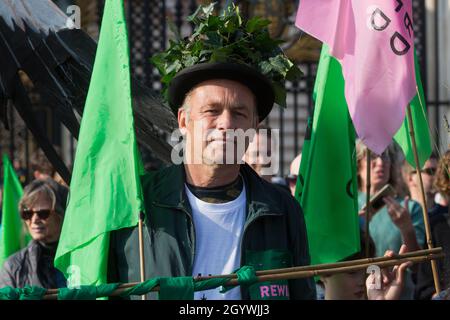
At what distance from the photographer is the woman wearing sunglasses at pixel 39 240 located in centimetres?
586

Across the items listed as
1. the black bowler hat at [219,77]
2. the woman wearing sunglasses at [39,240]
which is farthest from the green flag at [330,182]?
the woman wearing sunglasses at [39,240]

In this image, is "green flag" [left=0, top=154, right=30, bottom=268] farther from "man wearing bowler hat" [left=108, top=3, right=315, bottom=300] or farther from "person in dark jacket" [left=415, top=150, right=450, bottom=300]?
"man wearing bowler hat" [left=108, top=3, right=315, bottom=300]

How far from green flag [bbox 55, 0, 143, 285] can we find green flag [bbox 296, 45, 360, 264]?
3.57ft

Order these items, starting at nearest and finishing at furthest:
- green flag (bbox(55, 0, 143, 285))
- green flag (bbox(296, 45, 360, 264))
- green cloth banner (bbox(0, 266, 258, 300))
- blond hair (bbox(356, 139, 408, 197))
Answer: green cloth banner (bbox(0, 266, 258, 300)) → green flag (bbox(55, 0, 143, 285)) → green flag (bbox(296, 45, 360, 264)) → blond hair (bbox(356, 139, 408, 197))

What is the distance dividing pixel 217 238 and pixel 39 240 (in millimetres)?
2035

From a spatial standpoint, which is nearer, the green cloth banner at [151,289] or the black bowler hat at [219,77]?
the green cloth banner at [151,289]

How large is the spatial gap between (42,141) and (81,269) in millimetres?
878

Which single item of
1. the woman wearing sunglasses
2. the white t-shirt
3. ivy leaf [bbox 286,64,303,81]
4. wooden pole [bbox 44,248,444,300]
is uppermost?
ivy leaf [bbox 286,64,303,81]

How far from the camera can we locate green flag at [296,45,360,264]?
5.09 m

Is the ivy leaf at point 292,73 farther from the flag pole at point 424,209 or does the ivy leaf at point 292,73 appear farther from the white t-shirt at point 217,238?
the flag pole at point 424,209

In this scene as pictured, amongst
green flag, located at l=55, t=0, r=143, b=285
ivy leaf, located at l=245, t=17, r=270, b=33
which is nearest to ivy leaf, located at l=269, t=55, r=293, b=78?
ivy leaf, located at l=245, t=17, r=270, b=33

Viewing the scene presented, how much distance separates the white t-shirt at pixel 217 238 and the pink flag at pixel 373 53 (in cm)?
90

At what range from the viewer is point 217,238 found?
4215 millimetres

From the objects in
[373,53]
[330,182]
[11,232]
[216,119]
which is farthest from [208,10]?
[11,232]
